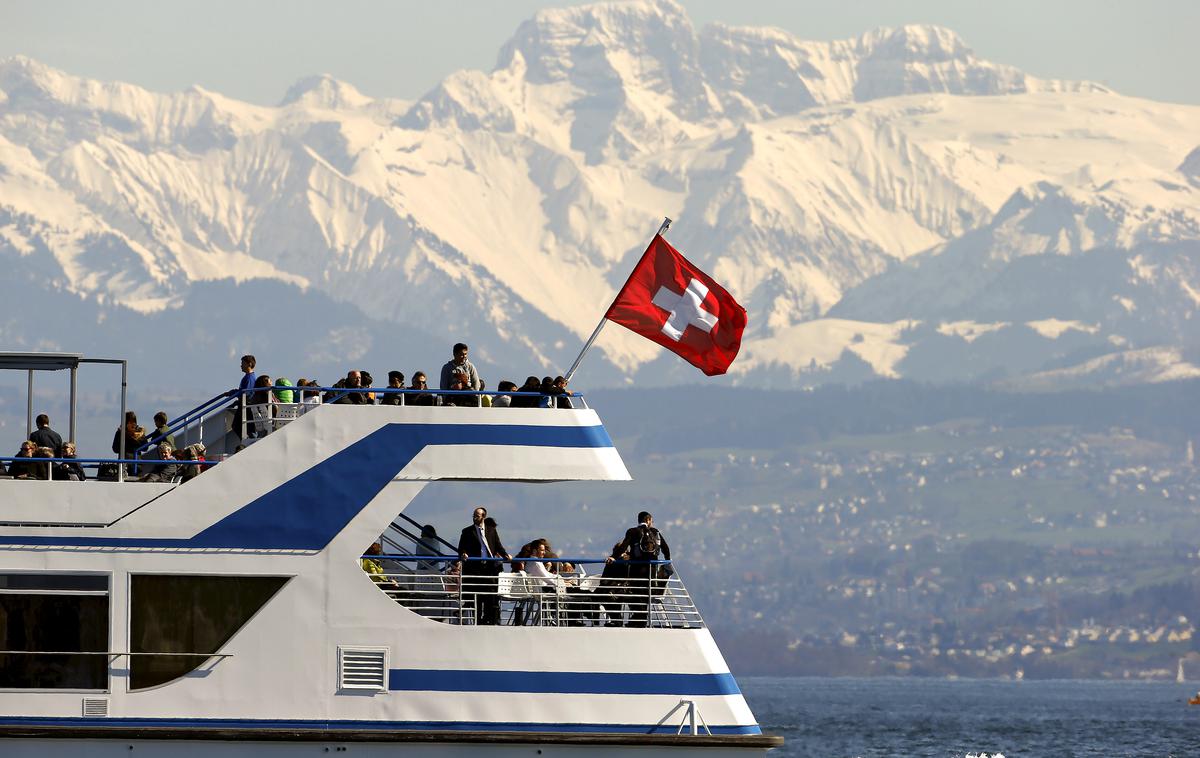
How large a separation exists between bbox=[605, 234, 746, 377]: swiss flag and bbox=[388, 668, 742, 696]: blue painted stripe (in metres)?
4.29

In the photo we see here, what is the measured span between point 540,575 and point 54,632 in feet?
19.2

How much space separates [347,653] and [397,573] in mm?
1486

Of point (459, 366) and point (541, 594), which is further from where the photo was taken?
point (459, 366)

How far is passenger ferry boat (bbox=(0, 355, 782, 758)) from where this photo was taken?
84.7ft

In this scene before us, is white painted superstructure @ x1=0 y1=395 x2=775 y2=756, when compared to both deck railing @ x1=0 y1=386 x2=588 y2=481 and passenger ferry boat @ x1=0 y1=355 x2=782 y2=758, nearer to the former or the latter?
passenger ferry boat @ x1=0 y1=355 x2=782 y2=758

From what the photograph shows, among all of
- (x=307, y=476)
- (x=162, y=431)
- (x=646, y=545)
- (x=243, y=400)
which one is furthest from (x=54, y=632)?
(x=646, y=545)

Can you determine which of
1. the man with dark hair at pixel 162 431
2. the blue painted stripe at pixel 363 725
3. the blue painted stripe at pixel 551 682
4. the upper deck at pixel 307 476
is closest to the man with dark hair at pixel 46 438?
the upper deck at pixel 307 476

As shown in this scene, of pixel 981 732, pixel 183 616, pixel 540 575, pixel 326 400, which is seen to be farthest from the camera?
pixel 981 732

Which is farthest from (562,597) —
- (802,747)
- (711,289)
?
(802,747)

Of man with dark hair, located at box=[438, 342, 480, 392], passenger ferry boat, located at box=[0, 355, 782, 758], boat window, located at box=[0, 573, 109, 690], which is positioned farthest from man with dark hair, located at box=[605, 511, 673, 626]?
boat window, located at box=[0, 573, 109, 690]

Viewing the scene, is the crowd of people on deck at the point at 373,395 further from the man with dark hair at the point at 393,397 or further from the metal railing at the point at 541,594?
the metal railing at the point at 541,594

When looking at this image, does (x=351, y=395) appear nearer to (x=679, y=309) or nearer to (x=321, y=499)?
(x=321, y=499)

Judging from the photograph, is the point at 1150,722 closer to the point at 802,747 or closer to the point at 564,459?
the point at 802,747

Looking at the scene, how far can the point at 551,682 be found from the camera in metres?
26.4
